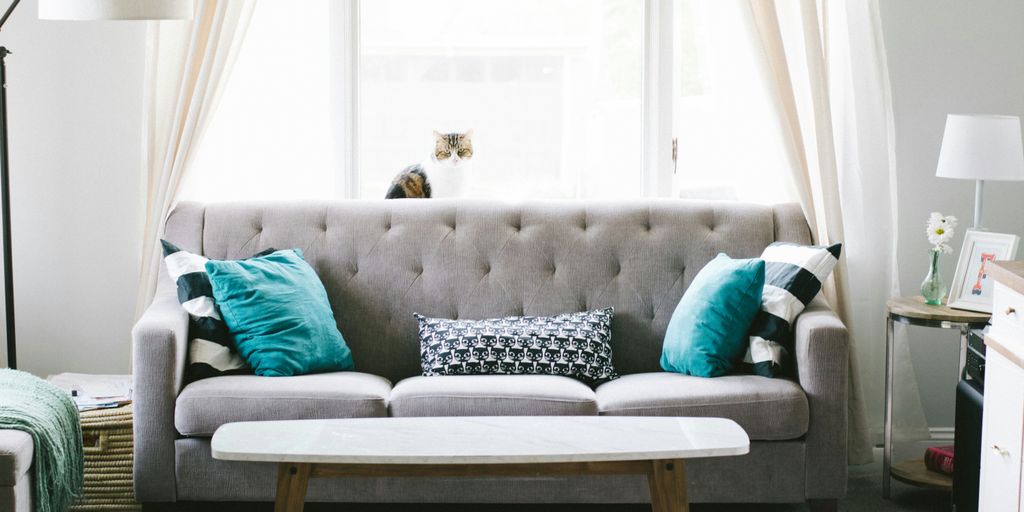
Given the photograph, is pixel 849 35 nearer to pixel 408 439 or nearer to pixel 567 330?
pixel 567 330

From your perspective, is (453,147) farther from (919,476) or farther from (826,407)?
(919,476)

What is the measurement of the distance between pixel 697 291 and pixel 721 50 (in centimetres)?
105

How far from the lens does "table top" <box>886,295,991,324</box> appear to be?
3.10 m

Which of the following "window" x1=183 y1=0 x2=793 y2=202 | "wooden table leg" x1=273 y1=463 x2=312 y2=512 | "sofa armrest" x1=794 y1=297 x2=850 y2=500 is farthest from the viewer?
"window" x1=183 y1=0 x2=793 y2=202

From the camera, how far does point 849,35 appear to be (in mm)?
3600

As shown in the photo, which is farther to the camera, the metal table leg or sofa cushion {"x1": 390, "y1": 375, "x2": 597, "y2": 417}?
the metal table leg

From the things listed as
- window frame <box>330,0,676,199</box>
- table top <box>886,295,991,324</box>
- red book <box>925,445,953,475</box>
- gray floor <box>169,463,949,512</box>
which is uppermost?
window frame <box>330,0,676,199</box>

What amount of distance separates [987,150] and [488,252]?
1530 mm

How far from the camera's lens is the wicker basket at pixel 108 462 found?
3.00 m

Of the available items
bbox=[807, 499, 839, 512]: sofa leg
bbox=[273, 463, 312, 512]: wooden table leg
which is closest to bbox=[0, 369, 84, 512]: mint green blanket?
bbox=[273, 463, 312, 512]: wooden table leg

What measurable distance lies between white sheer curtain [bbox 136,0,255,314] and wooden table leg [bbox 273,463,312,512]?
142 cm

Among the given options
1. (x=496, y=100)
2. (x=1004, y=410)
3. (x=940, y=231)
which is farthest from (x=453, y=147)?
(x=1004, y=410)

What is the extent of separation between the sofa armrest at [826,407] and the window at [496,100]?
0.98 meters

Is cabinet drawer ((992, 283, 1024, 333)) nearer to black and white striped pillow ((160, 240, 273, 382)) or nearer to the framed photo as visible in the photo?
the framed photo
